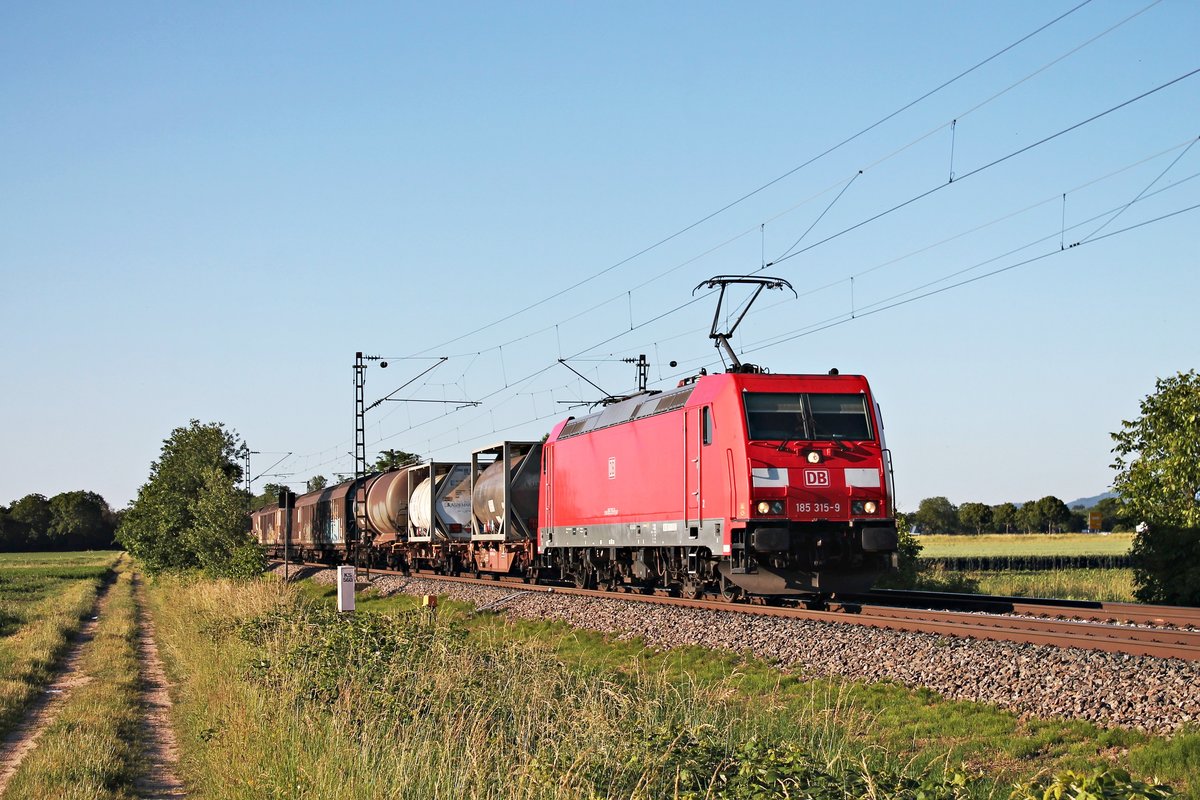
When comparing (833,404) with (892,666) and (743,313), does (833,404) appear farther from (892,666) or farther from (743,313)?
(892,666)

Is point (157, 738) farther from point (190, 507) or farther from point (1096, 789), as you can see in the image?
point (190, 507)

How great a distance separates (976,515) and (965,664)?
148m

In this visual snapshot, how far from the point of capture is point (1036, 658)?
13203 mm

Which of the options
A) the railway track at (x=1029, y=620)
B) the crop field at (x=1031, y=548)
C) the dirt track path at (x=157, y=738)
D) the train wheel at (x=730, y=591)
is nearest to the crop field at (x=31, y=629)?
the dirt track path at (x=157, y=738)

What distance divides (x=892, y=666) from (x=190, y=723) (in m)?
8.40

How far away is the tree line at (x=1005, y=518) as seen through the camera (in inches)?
5669

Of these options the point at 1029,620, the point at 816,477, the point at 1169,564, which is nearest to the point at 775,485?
Answer: the point at 816,477

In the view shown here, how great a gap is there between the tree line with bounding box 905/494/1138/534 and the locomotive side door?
118 m

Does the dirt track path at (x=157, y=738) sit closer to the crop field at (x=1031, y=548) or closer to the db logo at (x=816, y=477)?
the db logo at (x=816, y=477)

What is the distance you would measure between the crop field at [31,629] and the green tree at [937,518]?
12739 centimetres

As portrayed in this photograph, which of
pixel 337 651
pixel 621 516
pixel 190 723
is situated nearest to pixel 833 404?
pixel 621 516

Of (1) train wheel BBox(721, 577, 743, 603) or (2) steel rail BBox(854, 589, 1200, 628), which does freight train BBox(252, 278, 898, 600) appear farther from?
(2) steel rail BBox(854, 589, 1200, 628)

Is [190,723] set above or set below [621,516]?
below

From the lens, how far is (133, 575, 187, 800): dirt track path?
11330mm
